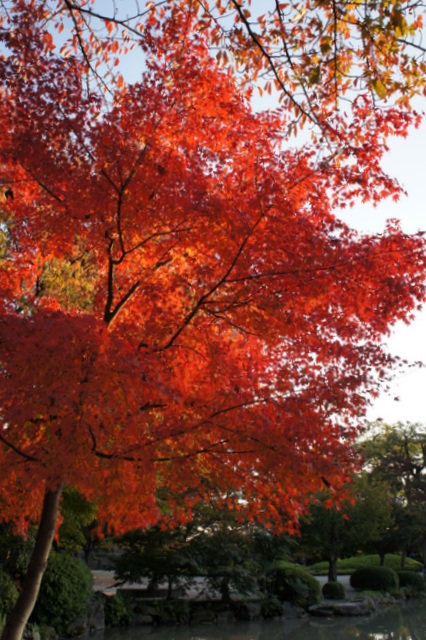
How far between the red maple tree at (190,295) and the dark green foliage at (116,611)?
33.3 feet

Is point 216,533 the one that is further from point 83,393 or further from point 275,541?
point 83,393

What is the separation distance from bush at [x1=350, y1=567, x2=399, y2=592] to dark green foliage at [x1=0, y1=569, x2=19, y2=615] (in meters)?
18.6

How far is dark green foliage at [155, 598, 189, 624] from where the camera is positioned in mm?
16922

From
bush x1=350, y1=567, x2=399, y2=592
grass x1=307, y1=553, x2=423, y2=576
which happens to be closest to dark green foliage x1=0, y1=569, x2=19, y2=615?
bush x1=350, y1=567, x2=399, y2=592

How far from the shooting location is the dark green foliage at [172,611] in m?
16.9

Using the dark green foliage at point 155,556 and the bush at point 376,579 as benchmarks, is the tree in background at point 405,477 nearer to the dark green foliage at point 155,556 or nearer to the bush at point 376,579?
the bush at point 376,579

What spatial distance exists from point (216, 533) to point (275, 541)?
3.14m

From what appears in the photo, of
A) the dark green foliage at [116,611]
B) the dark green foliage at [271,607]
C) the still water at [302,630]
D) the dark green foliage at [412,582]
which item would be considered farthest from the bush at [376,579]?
the dark green foliage at [116,611]

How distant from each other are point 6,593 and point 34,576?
242 inches

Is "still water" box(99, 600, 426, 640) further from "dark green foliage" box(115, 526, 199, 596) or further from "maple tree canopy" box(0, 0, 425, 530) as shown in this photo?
"maple tree canopy" box(0, 0, 425, 530)

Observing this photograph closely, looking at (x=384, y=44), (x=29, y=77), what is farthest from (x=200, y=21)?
(x=29, y=77)

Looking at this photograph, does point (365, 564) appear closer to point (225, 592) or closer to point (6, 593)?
point (225, 592)

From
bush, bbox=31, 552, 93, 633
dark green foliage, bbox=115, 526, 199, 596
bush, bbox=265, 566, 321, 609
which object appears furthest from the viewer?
bush, bbox=265, 566, 321, 609

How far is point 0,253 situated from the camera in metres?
10.2
